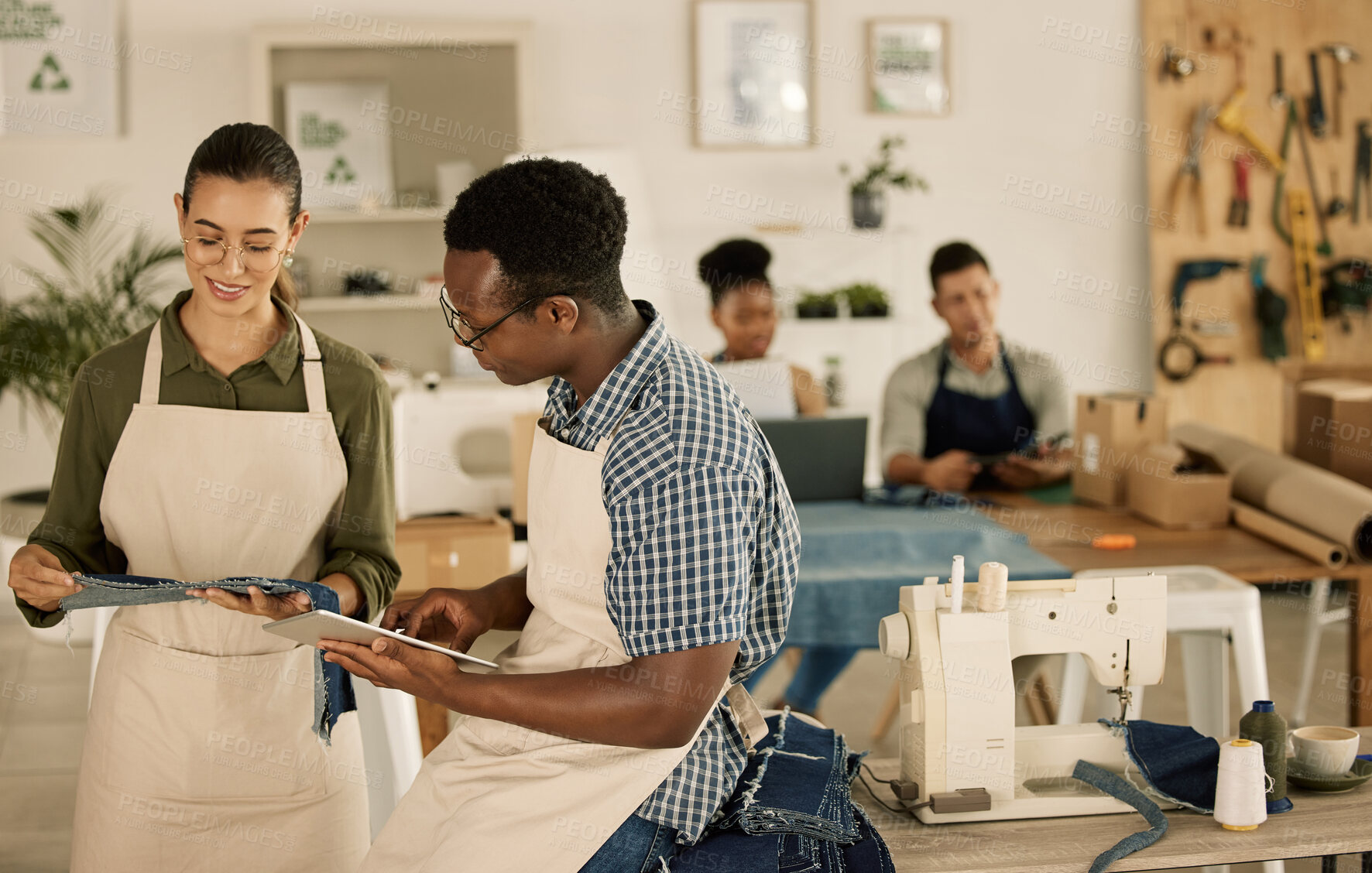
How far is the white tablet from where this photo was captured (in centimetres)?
135

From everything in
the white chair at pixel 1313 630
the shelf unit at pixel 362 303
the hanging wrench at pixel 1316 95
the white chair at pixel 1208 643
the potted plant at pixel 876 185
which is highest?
the hanging wrench at pixel 1316 95

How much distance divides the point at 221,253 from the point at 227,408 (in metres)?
0.24

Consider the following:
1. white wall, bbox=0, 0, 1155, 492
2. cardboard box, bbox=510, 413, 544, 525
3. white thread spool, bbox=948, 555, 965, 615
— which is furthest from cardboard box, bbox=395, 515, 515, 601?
white wall, bbox=0, 0, 1155, 492

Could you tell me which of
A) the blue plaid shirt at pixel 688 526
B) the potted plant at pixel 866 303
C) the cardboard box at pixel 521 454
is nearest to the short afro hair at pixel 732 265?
the potted plant at pixel 866 303

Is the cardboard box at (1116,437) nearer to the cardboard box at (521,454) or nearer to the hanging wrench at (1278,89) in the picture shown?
the cardboard box at (521,454)

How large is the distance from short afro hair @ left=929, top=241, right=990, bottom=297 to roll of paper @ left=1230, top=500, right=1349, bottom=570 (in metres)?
1.16

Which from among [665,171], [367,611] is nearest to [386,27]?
[665,171]

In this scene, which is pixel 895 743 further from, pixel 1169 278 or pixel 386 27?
pixel 386 27

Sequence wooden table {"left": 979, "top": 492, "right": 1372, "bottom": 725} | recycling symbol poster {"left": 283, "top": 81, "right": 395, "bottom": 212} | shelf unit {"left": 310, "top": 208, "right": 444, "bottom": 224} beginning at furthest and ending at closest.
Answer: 1. recycling symbol poster {"left": 283, "top": 81, "right": 395, "bottom": 212}
2. shelf unit {"left": 310, "top": 208, "right": 444, "bottom": 224}
3. wooden table {"left": 979, "top": 492, "right": 1372, "bottom": 725}

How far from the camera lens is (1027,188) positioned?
5.55m

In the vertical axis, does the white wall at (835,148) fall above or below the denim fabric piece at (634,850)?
above

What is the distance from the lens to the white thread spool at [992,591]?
168 cm

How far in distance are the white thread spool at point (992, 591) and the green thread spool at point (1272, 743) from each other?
387 millimetres

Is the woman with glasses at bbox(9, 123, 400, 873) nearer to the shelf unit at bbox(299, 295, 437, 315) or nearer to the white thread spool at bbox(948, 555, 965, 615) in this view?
the white thread spool at bbox(948, 555, 965, 615)
